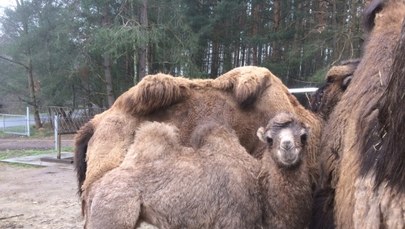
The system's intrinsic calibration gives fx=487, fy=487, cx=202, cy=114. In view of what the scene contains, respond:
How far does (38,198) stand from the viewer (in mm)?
9539

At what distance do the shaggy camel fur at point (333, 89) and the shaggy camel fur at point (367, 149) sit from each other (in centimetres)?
51

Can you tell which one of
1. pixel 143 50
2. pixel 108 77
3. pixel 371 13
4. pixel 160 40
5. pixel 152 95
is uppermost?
pixel 160 40

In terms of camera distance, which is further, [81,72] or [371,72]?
[81,72]

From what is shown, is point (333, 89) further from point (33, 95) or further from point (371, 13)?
point (33, 95)

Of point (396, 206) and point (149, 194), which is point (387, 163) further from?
point (149, 194)

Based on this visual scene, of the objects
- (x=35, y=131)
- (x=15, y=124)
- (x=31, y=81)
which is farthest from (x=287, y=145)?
(x=15, y=124)

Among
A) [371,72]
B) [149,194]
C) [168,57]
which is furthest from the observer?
[168,57]

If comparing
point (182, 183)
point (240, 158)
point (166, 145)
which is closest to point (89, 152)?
point (166, 145)

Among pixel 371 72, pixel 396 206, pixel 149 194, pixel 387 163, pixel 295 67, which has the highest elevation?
pixel 295 67

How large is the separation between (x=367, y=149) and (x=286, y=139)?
3.08ft

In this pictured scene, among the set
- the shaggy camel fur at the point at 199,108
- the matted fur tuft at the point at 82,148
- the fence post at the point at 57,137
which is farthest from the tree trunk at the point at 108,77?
the shaggy camel fur at the point at 199,108

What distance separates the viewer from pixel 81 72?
25.1 meters

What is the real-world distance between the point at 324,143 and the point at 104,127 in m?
1.41

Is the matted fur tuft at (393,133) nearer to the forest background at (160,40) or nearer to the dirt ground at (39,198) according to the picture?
the dirt ground at (39,198)
